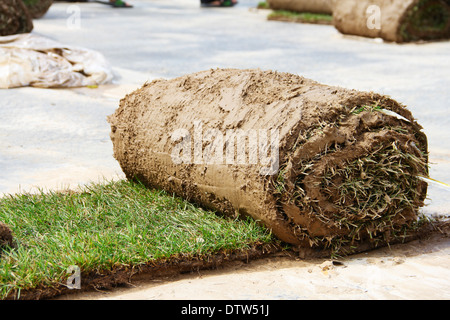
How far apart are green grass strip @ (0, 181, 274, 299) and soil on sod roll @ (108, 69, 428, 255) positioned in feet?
0.49

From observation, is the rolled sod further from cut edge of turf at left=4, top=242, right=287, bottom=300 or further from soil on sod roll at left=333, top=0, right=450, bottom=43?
soil on sod roll at left=333, top=0, right=450, bottom=43

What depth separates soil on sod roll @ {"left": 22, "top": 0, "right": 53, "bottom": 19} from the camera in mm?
14039

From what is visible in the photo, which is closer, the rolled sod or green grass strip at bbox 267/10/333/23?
the rolled sod

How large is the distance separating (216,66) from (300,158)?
21.2 feet

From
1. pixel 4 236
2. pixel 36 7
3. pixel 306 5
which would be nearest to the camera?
pixel 4 236

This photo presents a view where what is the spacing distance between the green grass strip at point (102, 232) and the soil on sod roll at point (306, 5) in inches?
464

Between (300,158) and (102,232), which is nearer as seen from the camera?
(300,158)

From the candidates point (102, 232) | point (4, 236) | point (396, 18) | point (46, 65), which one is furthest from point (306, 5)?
point (4, 236)

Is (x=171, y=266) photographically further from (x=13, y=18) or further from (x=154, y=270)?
(x=13, y=18)

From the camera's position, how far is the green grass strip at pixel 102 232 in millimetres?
2930

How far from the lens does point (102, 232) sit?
3354 mm

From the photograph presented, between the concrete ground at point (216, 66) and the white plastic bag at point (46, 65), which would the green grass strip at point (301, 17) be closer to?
the concrete ground at point (216, 66)

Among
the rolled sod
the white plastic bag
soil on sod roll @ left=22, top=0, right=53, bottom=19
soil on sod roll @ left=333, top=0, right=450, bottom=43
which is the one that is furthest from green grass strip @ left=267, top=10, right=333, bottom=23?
the rolled sod

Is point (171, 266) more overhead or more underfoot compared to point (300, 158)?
more underfoot
